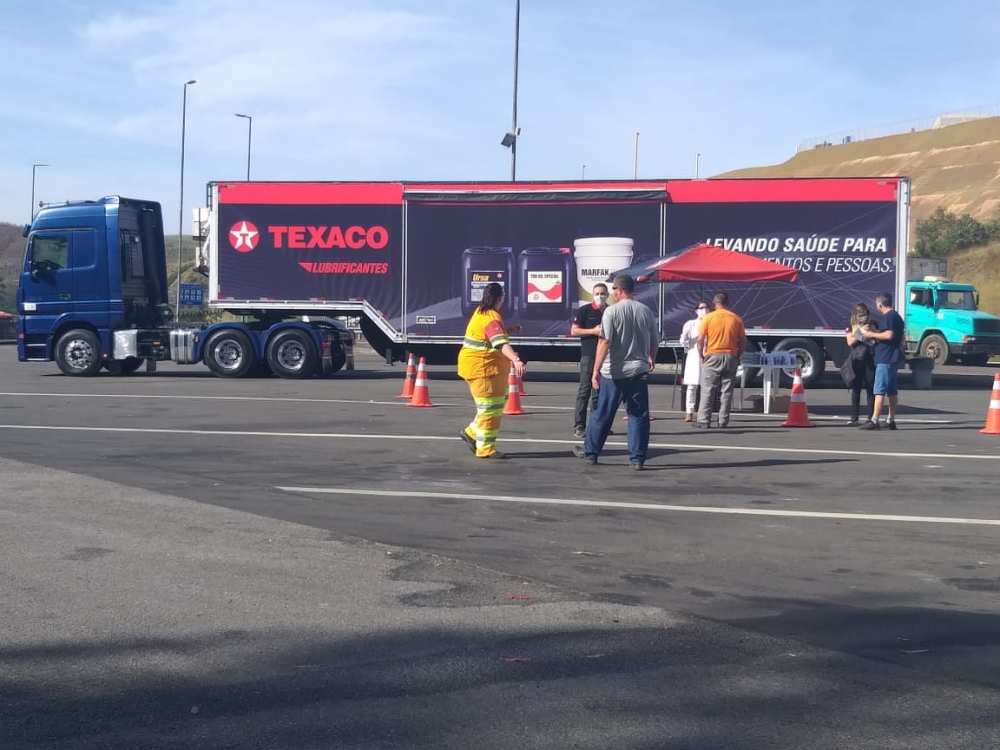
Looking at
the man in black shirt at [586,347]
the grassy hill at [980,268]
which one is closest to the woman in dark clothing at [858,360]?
the man in black shirt at [586,347]

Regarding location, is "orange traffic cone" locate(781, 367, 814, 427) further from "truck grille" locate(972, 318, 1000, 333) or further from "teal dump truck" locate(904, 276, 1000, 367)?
"truck grille" locate(972, 318, 1000, 333)

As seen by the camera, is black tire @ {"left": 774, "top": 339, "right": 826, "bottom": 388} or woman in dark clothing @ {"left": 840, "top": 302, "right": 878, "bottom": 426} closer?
woman in dark clothing @ {"left": 840, "top": 302, "right": 878, "bottom": 426}

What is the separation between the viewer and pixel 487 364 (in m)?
11.2

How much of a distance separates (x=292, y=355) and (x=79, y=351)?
445cm

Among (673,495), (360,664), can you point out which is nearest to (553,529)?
(673,495)

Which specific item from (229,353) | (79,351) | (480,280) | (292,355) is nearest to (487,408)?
(480,280)

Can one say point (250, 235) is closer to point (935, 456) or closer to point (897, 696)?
point (935, 456)

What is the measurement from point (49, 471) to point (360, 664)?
6318 millimetres

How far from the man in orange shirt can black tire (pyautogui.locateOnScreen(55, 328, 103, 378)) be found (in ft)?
46.5

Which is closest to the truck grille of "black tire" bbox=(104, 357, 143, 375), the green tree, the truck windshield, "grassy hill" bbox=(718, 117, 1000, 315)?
the truck windshield

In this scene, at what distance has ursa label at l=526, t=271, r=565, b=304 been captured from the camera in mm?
22312

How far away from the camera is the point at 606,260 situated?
22.0m

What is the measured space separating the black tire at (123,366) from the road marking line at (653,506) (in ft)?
53.0

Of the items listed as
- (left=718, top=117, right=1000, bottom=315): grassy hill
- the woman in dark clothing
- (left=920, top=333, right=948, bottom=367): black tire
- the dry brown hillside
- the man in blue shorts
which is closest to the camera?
the man in blue shorts
